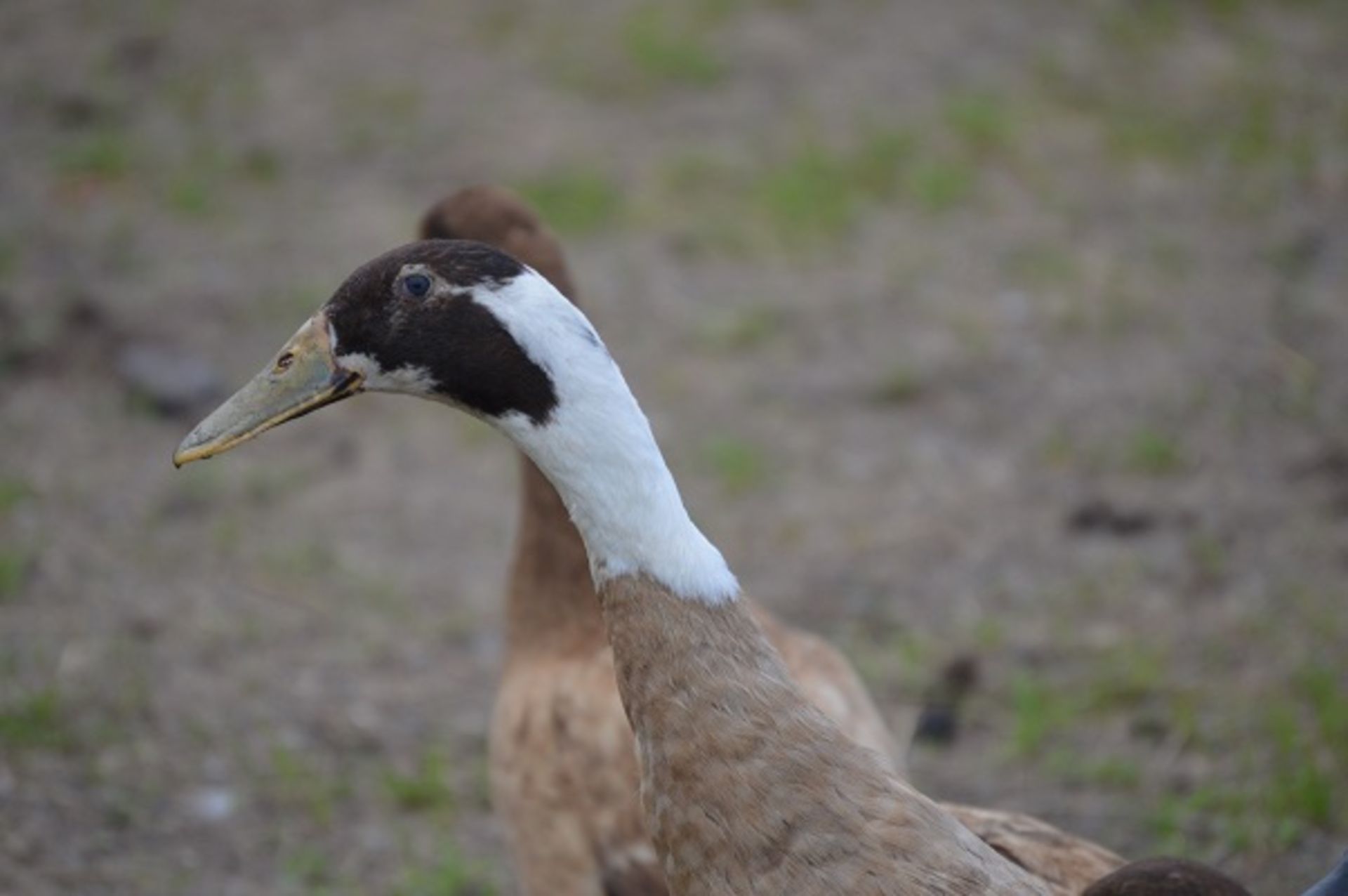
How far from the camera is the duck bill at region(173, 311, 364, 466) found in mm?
2939

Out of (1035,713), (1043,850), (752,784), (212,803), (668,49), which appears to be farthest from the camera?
(668,49)

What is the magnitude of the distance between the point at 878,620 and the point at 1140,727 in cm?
90

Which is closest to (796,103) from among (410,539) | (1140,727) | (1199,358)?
(1199,358)

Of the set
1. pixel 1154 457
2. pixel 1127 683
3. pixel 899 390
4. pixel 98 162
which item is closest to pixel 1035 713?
pixel 1127 683

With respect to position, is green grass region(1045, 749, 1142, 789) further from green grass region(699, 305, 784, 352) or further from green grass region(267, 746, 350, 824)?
green grass region(699, 305, 784, 352)

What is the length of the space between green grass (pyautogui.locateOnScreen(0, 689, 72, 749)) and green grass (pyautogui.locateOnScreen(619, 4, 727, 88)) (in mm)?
4395

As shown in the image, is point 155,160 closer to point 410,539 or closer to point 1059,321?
point 410,539

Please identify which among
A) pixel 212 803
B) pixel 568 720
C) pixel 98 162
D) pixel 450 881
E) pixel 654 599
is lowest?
pixel 212 803

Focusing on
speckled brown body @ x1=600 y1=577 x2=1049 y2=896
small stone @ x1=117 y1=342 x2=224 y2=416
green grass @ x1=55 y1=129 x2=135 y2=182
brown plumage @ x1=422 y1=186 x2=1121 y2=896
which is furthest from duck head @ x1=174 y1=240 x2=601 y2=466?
green grass @ x1=55 y1=129 x2=135 y2=182

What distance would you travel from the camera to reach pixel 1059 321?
6.86 meters

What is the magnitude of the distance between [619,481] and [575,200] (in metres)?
4.76

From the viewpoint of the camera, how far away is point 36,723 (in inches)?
190

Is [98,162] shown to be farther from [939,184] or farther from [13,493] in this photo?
[939,184]

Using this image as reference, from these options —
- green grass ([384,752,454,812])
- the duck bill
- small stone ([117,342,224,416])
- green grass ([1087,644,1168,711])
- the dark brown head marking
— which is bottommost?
green grass ([384,752,454,812])
